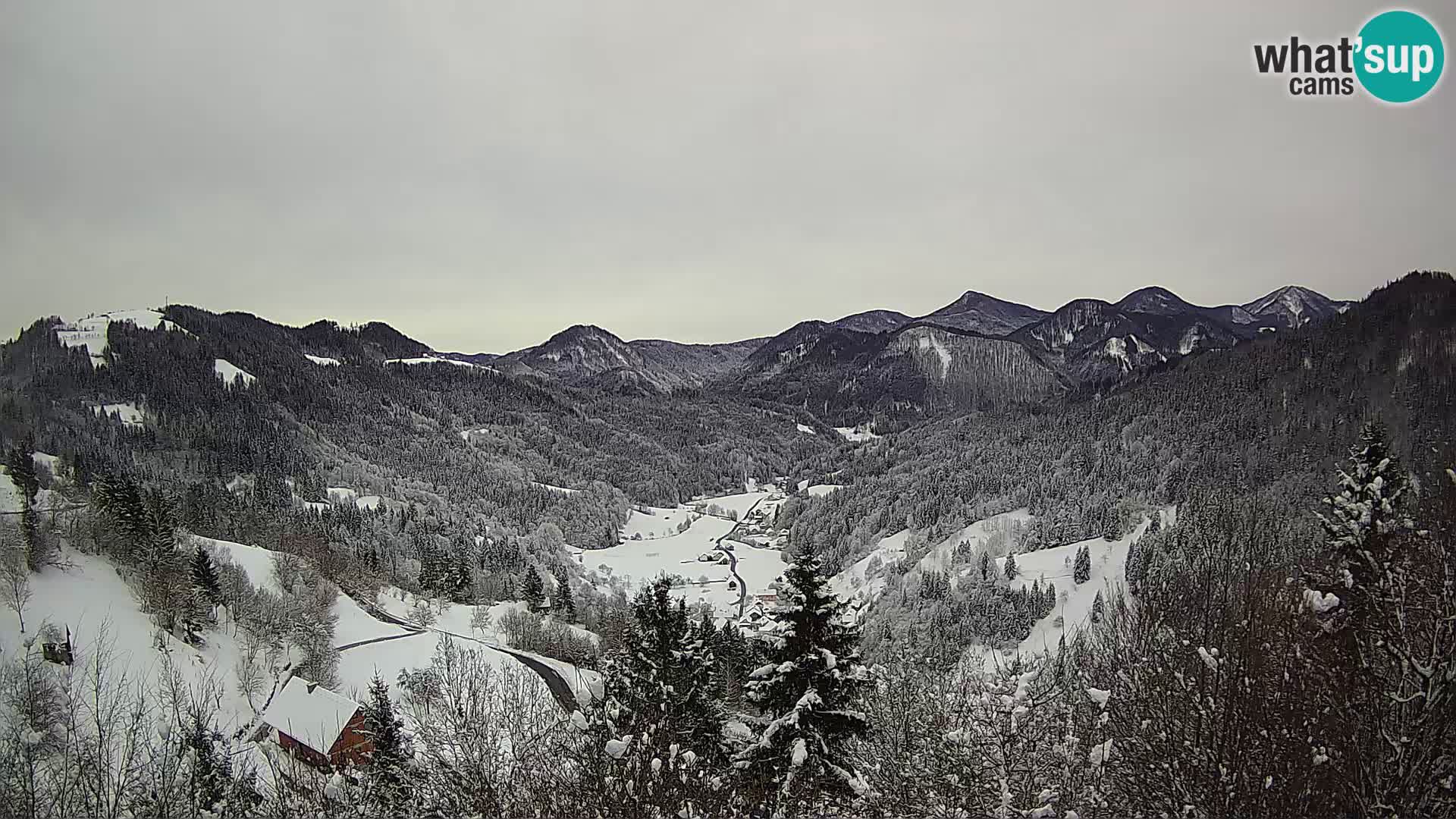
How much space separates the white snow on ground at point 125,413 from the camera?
6219 centimetres

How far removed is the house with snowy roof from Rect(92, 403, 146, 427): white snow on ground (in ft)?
212

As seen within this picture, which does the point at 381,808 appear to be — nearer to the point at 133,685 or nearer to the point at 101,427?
the point at 133,685

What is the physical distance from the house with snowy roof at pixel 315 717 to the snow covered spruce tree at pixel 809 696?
1000 centimetres

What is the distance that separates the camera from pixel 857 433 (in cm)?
19250

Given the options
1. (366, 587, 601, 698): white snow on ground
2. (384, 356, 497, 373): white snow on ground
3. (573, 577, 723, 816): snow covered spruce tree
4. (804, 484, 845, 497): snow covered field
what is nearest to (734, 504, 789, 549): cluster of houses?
(804, 484, 845, 497): snow covered field

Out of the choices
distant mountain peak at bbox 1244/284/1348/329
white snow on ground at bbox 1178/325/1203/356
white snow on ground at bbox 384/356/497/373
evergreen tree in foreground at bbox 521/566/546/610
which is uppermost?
white snow on ground at bbox 1178/325/1203/356

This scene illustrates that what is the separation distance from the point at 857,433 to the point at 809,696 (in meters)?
188

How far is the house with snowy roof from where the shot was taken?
1434 cm

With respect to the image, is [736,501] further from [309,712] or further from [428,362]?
[309,712]

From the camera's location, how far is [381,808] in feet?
21.7

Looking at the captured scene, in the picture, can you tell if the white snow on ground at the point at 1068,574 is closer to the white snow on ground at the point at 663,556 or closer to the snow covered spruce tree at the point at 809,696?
the snow covered spruce tree at the point at 809,696

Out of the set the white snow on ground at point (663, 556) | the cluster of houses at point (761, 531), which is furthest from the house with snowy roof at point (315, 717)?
the cluster of houses at point (761, 531)

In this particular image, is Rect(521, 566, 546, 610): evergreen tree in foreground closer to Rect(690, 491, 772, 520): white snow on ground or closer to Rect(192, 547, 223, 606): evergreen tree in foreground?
Rect(192, 547, 223, 606): evergreen tree in foreground

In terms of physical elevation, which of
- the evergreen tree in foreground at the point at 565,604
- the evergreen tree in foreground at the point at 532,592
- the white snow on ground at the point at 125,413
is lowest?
the evergreen tree in foreground at the point at 565,604
